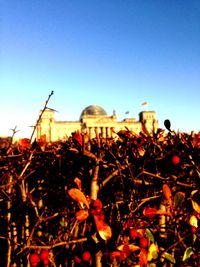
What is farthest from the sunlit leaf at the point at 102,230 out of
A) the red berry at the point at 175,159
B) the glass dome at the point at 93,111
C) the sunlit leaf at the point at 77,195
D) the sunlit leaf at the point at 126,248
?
the glass dome at the point at 93,111

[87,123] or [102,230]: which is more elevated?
[87,123]

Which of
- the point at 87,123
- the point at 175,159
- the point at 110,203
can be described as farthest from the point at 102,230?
the point at 87,123

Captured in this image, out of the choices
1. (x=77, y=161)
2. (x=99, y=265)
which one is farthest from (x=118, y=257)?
(x=77, y=161)

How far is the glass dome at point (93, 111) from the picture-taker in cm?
8044

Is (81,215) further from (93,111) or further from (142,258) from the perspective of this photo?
(93,111)

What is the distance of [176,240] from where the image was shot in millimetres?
2936

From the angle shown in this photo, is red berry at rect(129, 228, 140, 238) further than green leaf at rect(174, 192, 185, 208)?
No

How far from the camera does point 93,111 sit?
264ft

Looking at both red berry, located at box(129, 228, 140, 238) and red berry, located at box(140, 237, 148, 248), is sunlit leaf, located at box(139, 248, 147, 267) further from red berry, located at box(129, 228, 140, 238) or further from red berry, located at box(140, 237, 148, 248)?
red berry, located at box(129, 228, 140, 238)

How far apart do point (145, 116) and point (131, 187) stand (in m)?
84.3

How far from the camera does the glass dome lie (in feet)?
264

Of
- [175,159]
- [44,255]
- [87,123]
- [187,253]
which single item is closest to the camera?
[44,255]

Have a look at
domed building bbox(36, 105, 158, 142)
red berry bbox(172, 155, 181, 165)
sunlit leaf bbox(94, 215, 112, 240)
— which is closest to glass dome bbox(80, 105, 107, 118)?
domed building bbox(36, 105, 158, 142)

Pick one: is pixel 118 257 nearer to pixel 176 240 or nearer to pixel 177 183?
pixel 176 240
